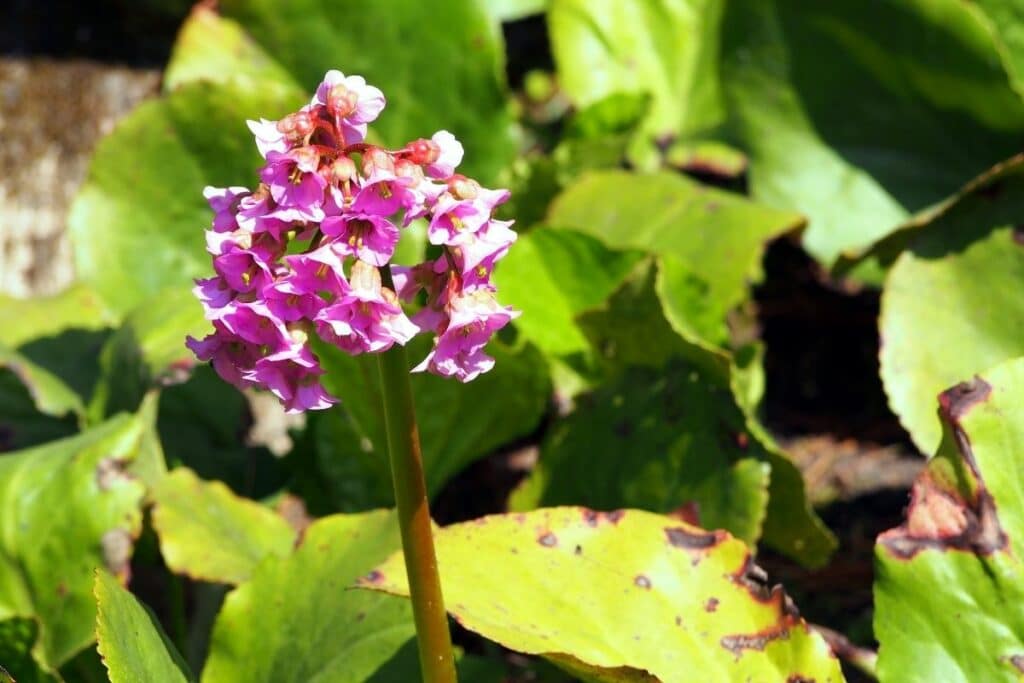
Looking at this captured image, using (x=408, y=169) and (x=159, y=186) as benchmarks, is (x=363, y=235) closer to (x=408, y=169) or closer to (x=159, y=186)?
(x=408, y=169)

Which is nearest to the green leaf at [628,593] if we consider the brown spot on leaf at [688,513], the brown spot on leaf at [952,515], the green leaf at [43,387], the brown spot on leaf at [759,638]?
the brown spot on leaf at [759,638]

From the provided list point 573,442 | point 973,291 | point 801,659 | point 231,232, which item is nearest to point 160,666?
point 231,232

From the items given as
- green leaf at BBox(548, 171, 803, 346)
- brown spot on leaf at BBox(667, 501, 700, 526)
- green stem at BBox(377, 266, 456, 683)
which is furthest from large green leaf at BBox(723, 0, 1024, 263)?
→ green stem at BBox(377, 266, 456, 683)

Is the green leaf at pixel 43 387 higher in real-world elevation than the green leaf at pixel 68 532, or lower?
lower

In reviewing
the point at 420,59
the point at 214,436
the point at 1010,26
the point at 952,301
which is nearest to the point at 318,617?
the point at 214,436

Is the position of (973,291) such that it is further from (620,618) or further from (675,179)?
(620,618)

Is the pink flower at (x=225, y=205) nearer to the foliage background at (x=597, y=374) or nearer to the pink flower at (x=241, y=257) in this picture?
the pink flower at (x=241, y=257)
